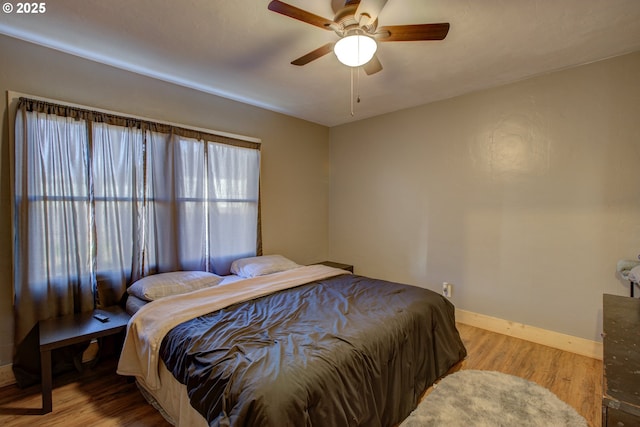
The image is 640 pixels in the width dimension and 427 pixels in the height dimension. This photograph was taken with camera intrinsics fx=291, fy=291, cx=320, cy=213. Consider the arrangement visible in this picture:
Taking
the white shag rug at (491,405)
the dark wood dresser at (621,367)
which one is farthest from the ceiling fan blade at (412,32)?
the white shag rug at (491,405)

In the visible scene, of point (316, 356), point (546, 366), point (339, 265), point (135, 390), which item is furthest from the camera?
point (339, 265)

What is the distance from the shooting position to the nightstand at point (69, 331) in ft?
6.01

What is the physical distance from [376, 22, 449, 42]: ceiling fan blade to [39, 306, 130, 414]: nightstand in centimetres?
260

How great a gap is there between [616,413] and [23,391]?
10.7ft

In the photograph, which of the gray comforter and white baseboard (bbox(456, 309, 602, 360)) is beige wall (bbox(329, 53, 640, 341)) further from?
the gray comforter

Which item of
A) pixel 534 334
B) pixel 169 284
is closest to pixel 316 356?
pixel 169 284

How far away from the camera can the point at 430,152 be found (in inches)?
135

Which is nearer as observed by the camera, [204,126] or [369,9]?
[369,9]

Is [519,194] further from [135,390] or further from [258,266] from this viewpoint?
[135,390]

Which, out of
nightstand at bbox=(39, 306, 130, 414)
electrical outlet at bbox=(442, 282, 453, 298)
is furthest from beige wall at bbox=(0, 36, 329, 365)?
electrical outlet at bbox=(442, 282, 453, 298)

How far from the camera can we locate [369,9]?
5.16 feet

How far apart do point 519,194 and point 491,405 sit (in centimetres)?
191

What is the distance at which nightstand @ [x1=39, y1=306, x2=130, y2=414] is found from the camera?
6.01 ft

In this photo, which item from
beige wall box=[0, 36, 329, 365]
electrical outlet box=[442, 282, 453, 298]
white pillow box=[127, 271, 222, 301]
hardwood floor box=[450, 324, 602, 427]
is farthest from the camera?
electrical outlet box=[442, 282, 453, 298]
